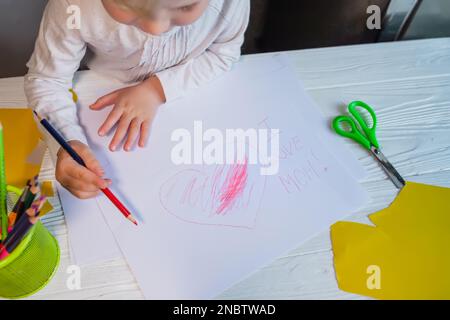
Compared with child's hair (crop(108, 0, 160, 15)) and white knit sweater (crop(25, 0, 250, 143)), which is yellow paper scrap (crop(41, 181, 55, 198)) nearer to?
white knit sweater (crop(25, 0, 250, 143))

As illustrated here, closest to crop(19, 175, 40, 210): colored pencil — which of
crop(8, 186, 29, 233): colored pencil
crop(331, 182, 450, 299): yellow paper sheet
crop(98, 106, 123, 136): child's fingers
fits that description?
crop(8, 186, 29, 233): colored pencil

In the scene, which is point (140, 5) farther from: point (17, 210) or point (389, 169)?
point (389, 169)

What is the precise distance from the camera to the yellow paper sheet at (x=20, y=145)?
1.80 ft

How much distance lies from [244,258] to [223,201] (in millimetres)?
78

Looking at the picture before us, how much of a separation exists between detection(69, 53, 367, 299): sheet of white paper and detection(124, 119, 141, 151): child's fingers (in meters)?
0.01

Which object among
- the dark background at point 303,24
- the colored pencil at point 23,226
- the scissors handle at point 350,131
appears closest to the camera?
the colored pencil at point 23,226

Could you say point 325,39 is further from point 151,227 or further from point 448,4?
point 151,227

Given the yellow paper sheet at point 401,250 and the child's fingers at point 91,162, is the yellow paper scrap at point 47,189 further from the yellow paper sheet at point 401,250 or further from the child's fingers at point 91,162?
the yellow paper sheet at point 401,250

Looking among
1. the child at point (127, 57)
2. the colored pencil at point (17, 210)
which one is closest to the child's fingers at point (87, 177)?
the child at point (127, 57)

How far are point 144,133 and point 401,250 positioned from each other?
0.37 metres

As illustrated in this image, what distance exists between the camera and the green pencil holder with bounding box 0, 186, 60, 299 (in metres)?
0.42

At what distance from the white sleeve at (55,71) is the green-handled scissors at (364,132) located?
369 mm
